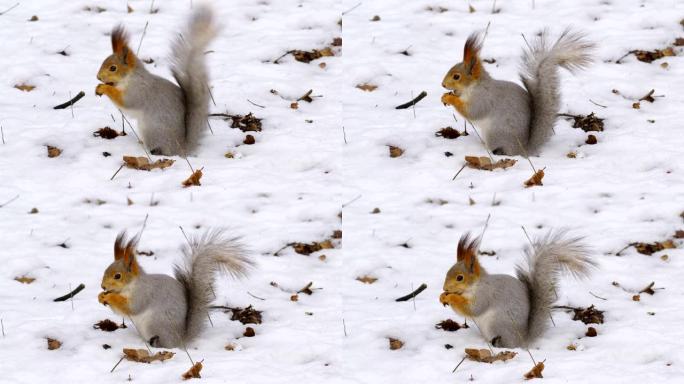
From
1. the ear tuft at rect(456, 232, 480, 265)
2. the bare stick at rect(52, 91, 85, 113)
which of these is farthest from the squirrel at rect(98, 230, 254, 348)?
the bare stick at rect(52, 91, 85, 113)

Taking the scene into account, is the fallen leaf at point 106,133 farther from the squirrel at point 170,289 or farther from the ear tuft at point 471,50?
the ear tuft at point 471,50

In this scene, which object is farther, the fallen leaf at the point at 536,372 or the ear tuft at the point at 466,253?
the ear tuft at the point at 466,253

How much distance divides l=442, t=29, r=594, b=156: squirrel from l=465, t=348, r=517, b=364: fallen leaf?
160 cm

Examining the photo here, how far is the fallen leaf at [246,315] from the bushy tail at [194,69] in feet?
4.22

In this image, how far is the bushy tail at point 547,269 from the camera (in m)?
3.90

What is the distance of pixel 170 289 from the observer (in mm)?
3973

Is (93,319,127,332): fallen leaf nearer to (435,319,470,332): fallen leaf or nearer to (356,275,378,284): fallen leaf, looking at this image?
(356,275,378,284): fallen leaf

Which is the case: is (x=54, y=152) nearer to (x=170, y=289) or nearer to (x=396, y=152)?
(x=170, y=289)

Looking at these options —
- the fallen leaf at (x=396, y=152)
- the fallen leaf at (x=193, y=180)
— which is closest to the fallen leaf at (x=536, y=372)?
the fallen leaf at (x=396, y=152)

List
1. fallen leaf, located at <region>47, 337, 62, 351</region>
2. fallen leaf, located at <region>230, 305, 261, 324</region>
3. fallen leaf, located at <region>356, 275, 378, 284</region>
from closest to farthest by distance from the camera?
fallen leaf, located at <region>47, 337, 62, 351</region> < fallen leaf, located at <region>230, 305, 261, 324</region> < fallen leaf, located at <region>356, 275, 378, 284</region>

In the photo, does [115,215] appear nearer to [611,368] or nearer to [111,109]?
[111,109]

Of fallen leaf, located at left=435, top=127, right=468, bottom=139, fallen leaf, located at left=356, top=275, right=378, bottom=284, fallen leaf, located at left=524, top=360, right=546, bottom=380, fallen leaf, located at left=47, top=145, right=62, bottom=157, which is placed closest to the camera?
fallen leaf, located at left=524, top=360, right=546, bottom=380

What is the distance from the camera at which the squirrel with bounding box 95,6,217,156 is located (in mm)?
5059

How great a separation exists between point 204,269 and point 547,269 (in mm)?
1291
